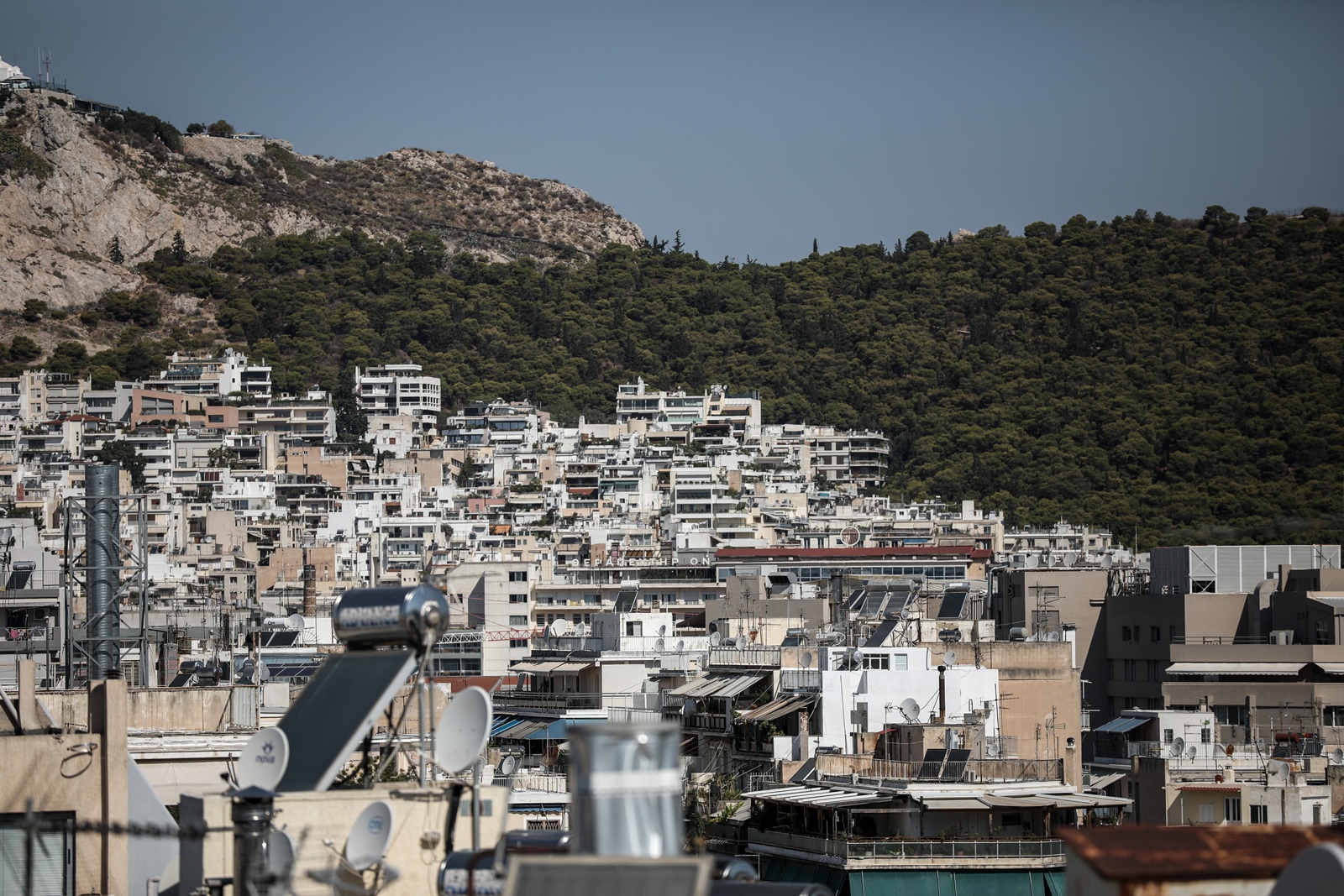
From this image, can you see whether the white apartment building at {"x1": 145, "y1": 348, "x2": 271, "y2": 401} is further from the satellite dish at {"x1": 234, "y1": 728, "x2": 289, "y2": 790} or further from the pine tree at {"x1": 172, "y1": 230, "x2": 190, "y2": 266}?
the satellite dish at {"x1": 234, "y1": 728, "x2": 289, "y2": 790}

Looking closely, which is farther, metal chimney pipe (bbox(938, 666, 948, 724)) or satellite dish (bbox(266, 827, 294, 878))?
metal chimney pipe (bbox(938, 666, 948, 724))

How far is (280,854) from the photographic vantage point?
30.8ft

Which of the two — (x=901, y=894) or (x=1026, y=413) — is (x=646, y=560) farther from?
(x=901, y=894)

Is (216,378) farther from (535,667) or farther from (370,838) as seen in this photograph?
(370,838)

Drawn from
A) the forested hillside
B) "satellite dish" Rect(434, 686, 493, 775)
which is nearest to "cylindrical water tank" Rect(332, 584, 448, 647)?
"satellite dish" Rect(434, 686, 493, 775)

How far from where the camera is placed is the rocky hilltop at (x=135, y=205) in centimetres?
15738

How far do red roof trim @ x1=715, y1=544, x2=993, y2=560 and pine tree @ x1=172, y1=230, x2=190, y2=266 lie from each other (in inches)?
3643

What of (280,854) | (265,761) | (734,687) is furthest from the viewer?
(734,687)

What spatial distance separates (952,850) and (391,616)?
13914 mm

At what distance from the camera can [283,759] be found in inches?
405

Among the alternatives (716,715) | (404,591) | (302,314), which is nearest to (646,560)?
(716,715)

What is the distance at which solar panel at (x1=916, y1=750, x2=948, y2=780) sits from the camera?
86.0ft

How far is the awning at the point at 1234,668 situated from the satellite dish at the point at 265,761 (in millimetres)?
29891

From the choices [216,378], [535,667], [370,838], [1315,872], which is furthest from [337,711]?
[216,378]
